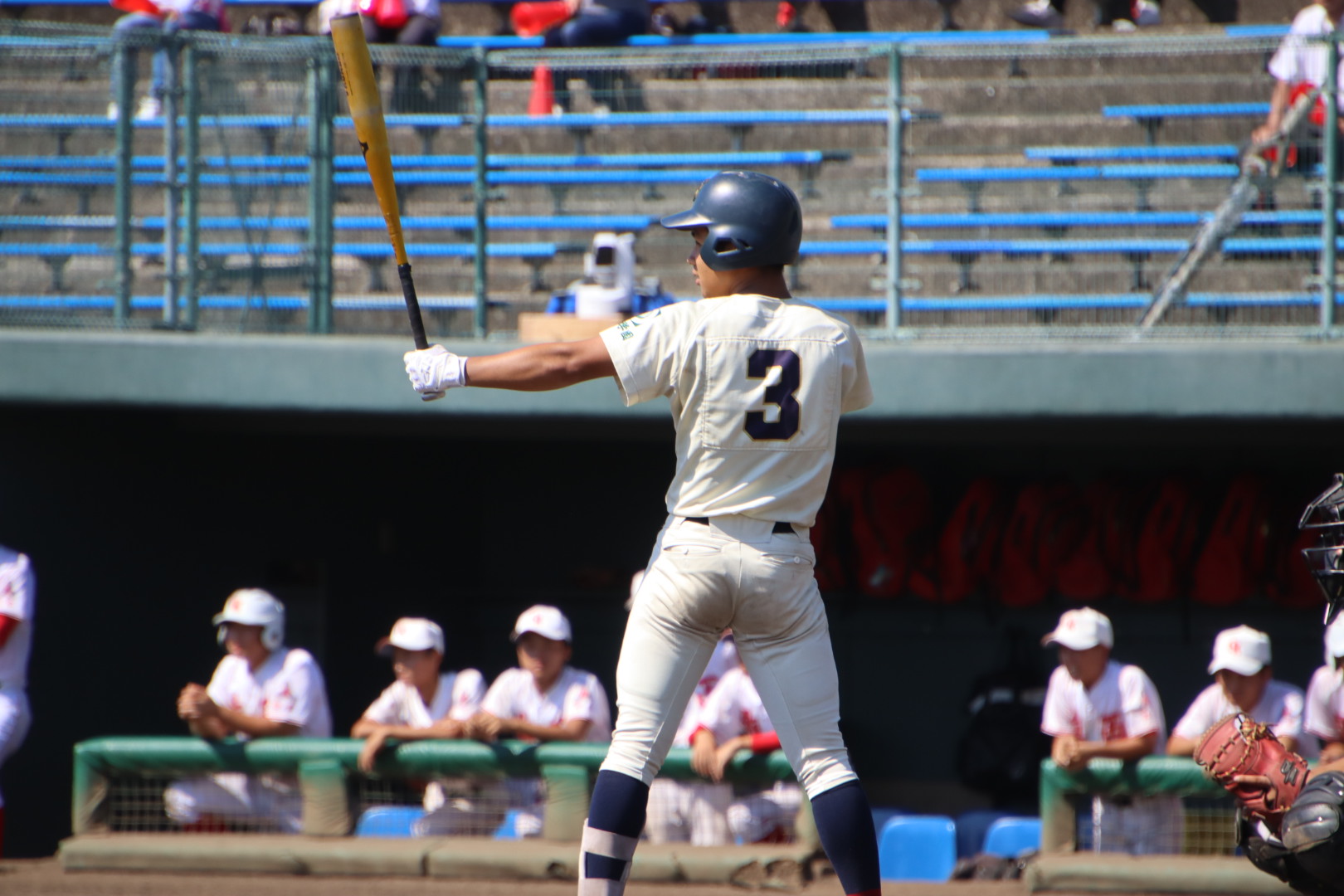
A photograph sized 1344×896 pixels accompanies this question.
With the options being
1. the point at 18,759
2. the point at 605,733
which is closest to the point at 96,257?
the point at 18,759

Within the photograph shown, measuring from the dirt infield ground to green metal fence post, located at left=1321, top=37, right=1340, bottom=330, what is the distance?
255 cm

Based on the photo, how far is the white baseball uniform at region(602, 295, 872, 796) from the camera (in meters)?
2.82

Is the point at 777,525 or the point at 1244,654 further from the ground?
the point at 777,525

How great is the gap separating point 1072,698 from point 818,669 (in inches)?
126

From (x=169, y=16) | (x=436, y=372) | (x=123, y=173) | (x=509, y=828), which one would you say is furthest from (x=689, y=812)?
(x=169, y=16)

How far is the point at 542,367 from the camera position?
8.93 feet

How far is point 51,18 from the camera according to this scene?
11273mm

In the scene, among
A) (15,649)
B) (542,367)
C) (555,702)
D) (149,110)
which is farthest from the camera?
(149,110)

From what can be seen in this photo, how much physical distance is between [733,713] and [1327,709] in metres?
2.10

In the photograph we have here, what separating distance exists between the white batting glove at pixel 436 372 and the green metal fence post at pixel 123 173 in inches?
151

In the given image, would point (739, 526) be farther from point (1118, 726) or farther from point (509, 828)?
point (1118, 726)

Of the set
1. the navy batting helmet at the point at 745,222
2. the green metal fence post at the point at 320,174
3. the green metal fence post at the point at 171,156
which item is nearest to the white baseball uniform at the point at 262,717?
the green metal fence post at the point at 320,174

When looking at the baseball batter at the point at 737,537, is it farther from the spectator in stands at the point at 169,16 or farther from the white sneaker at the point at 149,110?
the spectator in stands at the point at 169,16

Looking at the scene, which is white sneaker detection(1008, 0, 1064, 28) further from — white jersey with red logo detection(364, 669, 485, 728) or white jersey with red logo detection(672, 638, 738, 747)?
white jersey with red logo detection(364, 669, 485, 728)
